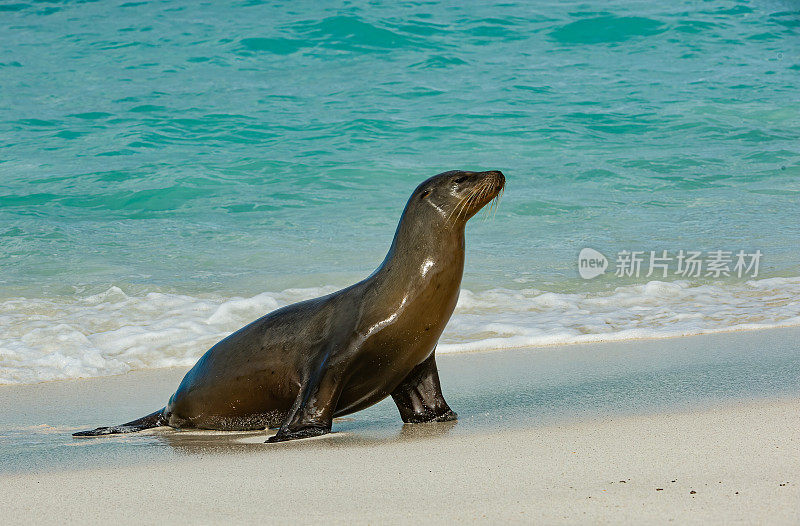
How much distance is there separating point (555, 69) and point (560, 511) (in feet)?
65.1

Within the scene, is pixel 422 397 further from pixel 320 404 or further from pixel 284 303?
pixel 284 303

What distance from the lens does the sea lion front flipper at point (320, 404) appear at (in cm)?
470

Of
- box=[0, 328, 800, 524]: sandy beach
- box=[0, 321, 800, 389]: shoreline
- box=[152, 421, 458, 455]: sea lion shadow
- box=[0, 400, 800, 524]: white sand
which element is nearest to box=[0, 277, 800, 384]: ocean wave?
box=[0, 321, 800, 389]: shoreline

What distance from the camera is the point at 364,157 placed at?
16.5 m

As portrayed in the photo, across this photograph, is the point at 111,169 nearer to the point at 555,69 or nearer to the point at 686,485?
the point at 555,69

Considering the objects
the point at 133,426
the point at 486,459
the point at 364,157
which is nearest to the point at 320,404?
the point at 486,459

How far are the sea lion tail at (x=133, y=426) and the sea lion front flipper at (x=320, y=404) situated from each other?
930 millimetres

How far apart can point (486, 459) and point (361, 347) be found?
39.8 inches

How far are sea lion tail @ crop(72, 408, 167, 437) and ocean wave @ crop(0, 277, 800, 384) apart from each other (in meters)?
1.76

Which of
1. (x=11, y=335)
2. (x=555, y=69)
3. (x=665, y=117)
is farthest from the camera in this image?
(x=555, y=69)

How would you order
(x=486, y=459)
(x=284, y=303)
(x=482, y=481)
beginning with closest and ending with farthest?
1. (x=482, y=481)
2. (x=486, y=459)
3. (x=284, y=303)

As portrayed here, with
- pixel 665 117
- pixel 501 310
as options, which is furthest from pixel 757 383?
pixel 665 117

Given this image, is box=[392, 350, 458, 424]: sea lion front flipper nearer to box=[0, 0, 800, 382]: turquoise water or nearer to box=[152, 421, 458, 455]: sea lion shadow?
box=[152, 421, 458, 455]: sea lion shadow

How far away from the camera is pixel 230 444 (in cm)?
471
